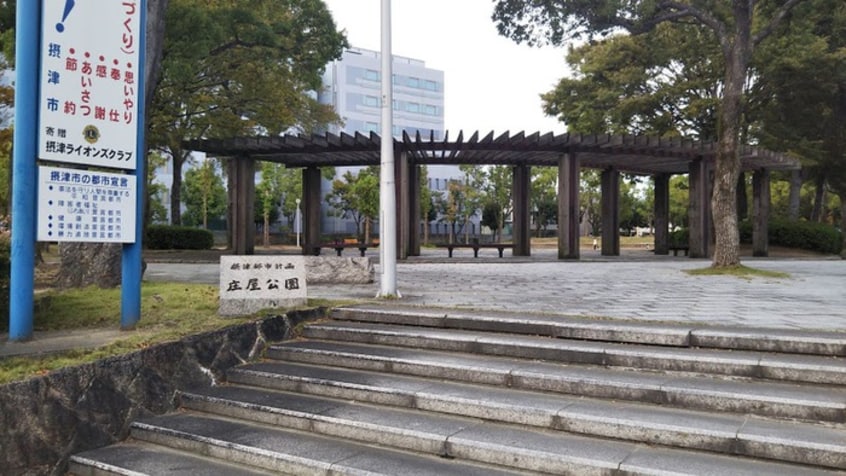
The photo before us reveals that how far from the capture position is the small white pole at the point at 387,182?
7809 mm

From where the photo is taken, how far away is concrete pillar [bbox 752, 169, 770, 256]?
2464 cm

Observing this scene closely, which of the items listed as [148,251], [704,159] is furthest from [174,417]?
[704,159]

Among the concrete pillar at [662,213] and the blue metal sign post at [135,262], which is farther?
the concrete pillar at [662,213]

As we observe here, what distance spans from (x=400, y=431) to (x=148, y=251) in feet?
66.9

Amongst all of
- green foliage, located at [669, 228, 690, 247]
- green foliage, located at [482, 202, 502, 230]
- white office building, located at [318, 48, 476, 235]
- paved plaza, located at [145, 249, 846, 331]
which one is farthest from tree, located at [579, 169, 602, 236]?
paved plaza, located at [145, 249, 846, 331]

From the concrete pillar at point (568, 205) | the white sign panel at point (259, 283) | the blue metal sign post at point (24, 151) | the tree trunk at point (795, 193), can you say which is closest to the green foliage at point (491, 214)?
the tree trunk at point (795, 193)

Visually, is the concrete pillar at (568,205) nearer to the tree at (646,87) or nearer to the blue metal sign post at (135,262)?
the tree at (646,87)

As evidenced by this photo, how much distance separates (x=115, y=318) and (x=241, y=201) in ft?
51.2

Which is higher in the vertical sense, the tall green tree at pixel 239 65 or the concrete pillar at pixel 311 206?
the tall green tree at pixel 239 65

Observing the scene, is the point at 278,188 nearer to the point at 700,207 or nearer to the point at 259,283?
the point at 700,207

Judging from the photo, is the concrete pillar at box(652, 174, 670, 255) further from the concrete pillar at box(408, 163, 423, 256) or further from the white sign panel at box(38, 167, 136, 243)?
the white sign panel at box(38, 167, 136, 243)

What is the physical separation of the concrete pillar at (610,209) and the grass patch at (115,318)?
63.7 ft

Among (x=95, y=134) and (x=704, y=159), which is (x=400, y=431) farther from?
(x=704, y=159)

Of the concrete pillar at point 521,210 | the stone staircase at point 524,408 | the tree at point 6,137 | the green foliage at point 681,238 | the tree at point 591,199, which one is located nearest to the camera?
the stone staircase at point 524,408
